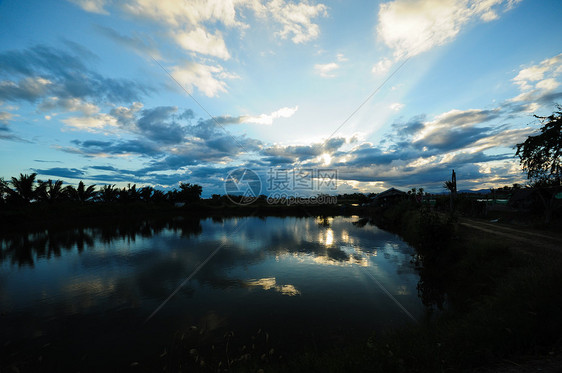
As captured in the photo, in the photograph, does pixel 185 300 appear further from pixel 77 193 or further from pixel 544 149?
pixel 77 193

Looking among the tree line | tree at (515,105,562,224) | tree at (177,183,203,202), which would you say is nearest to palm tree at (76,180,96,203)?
the tree line

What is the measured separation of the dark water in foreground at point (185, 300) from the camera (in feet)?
22.5

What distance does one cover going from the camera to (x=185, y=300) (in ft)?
32.0

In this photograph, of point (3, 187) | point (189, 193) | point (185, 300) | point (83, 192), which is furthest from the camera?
point (189, 193)

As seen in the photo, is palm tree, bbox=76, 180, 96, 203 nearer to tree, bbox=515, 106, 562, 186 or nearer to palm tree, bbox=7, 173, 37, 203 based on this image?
palm tree, bbox=7, 173, 37, 203

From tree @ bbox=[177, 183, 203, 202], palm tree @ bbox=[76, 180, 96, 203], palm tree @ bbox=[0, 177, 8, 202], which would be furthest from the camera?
tree @ bbox=[177, 183, 203, 202]

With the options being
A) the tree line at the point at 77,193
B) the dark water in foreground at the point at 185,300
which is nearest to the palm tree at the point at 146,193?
the tree line at the point at 77,193

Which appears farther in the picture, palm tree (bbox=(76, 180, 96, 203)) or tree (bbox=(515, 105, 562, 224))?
palm tree (bbox=(76, 180, 96, 203))

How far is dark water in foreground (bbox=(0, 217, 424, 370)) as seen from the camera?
271 inches

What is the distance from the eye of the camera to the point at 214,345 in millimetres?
6676

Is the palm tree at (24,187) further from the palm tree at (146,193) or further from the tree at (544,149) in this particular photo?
the tree at (544,149)

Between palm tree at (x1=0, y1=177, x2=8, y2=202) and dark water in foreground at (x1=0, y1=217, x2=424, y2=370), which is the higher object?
palm tree at (x1=0, y1=177, x2=8, y2=202)

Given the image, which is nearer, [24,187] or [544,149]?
[544,149]

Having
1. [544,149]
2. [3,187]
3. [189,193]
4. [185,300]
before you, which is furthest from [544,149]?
[189,193]
